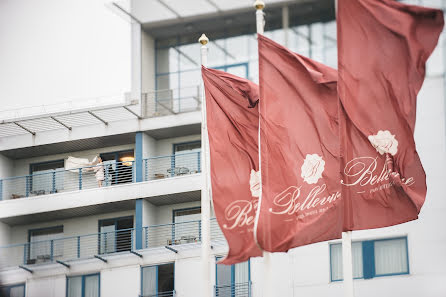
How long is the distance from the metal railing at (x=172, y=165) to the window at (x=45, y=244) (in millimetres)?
4473

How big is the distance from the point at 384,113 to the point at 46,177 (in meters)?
24.2

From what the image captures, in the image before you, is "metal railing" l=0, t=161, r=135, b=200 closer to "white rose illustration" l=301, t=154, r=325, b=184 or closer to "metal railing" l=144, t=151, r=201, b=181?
"metal railing" l=144, t=151, r=201, b=181

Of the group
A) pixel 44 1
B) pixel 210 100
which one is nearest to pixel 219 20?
pixel 44 1

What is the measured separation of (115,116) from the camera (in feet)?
155

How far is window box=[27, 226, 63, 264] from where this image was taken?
46.7 meters

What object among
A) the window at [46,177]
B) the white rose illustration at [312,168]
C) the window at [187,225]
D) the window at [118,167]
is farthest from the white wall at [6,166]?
the white rose illustration at [312,168]

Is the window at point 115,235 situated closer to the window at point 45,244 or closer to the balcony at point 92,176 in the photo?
the balcony at point 92,176

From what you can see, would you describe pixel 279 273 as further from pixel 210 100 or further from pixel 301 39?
pixel 210 100

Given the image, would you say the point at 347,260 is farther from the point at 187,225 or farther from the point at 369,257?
the point at 187,225

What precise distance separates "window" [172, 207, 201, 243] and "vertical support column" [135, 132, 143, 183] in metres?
1.96

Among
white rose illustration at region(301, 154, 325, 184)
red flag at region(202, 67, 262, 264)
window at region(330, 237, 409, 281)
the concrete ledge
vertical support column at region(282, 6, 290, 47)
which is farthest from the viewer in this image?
vertical support column at region(282, 6, 290, 47)

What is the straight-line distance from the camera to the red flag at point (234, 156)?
28.5 m

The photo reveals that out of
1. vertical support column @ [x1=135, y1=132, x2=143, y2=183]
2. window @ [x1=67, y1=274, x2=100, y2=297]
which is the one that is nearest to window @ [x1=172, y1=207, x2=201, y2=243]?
vertical support column @ [x1=135, y1=132, x2=143, y2=183]

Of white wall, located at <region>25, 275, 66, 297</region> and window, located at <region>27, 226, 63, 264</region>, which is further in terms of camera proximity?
window, located at <region>27, 226, 63, 264</region>
